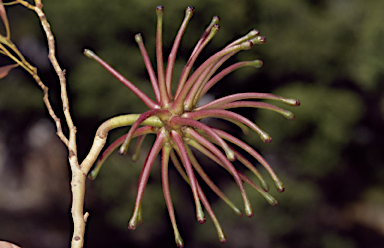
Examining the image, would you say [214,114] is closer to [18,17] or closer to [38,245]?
[18,17]

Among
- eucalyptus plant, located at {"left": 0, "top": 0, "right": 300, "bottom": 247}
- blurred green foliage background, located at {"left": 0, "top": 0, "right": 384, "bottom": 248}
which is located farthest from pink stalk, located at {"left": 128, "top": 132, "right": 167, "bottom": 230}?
blurred green foliage background, located at {"left": 0, "top": 0, "right": 384, "bottom": 248}

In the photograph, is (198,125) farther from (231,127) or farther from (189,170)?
(231,127)

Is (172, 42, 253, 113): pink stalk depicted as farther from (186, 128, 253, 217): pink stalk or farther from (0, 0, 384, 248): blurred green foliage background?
(0, 0, 384, 248): blurred green foliage background

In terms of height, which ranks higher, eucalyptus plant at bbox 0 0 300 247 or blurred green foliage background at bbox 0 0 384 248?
blurred green foliage background at bbox 0 0 384 248

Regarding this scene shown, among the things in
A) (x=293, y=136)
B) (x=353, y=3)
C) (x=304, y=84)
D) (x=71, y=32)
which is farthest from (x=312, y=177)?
(x=71, y=32)

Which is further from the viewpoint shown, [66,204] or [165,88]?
[66,204]

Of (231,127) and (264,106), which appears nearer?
(264,106)

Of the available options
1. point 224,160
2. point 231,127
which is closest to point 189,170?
point 224,160
